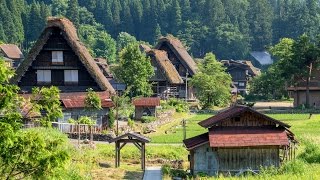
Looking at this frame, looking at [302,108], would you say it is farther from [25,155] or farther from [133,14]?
[133,14]

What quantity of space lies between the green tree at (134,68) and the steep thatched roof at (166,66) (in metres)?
6.17

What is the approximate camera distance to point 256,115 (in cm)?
2433

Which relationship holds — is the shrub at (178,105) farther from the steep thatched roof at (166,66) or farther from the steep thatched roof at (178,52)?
the steep thatched roof at (178,52)

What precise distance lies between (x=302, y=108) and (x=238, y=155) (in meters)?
27.3

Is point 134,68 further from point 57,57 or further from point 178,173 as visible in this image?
point 178,173

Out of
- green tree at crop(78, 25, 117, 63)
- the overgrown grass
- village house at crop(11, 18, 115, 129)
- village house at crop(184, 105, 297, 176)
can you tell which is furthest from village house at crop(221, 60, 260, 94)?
village house at crop(184, 105, 297, 176)

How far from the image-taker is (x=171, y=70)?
60250 mm

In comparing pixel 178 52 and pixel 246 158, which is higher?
pixel 178 52

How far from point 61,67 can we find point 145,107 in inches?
311

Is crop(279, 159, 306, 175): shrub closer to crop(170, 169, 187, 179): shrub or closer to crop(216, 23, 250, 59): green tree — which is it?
crop(170, 169, 187, 179): shrub

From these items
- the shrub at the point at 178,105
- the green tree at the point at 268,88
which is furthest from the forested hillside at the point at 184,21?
the shrub at the point at 178,105

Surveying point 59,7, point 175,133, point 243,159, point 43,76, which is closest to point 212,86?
point 175,133

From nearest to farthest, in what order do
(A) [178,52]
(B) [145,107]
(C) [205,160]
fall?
(C) [205,160]
(B) [145,107]
(A) [178,52]

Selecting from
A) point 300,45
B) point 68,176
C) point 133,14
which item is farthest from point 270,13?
point 68,176
